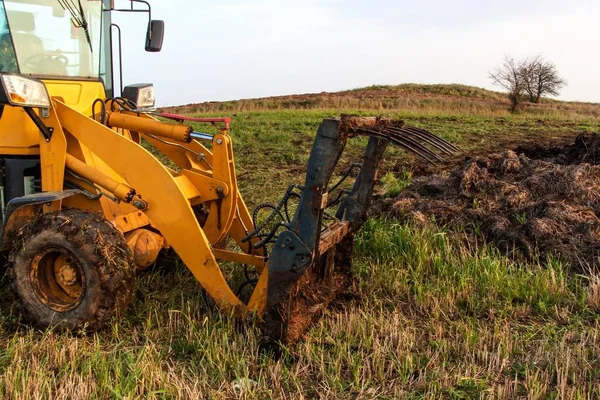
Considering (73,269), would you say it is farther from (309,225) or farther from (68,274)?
→ (309,225)

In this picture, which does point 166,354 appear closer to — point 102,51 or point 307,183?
point 307,183

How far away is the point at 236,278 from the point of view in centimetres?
484

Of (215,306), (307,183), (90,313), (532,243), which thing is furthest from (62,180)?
(532,243)

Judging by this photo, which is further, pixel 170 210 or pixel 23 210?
pixel 23 210

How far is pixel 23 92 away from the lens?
3852mm

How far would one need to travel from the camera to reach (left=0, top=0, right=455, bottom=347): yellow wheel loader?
3.54 metres

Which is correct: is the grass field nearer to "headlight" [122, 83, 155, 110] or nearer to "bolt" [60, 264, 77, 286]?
"bolt" [60, 264, 77, 286]

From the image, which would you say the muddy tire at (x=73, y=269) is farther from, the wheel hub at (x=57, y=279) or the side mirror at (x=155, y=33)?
the side mirror at (x=155, y=33)

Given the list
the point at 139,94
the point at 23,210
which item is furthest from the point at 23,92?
the point at 139,94

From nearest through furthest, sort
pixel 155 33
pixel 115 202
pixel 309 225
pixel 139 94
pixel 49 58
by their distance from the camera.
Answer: pixel 309 225 < pixel 115 202 < pixel 49 58 < pixel 155 33 < pixel 139 94

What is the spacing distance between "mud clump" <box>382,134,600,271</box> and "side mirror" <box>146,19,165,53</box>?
10.1 ft

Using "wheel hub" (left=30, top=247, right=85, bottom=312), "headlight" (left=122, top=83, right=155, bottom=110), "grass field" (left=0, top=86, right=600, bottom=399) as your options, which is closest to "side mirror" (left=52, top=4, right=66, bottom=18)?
"headlight" (left=122, top=83, right=155, bottom=110)

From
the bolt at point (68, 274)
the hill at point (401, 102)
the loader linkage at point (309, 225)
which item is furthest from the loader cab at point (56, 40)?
the hill at point (401, 102)

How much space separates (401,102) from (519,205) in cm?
2293
